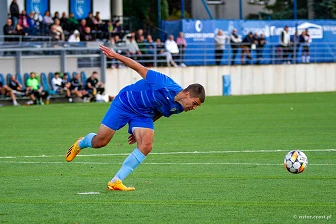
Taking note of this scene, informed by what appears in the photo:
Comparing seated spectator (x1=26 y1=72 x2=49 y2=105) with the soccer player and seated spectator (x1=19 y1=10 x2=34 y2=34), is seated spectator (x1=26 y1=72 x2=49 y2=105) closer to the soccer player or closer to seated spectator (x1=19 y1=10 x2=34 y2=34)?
seated spectator (x1=19 y1=10 x2=34 y2=34)

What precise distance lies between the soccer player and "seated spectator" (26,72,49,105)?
24.3 meters

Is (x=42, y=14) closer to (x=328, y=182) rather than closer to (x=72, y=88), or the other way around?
(x=72, y=88)

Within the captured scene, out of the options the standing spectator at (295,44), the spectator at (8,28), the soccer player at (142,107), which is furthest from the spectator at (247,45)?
the soccer player at (142,107)

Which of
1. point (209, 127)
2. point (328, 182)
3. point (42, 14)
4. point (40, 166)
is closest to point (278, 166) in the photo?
point (328, 182)

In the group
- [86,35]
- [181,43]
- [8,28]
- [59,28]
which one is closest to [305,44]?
[181,43]

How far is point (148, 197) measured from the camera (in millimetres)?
10211

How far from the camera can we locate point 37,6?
41094 millimetres

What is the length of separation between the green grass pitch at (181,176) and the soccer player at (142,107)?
47 cm

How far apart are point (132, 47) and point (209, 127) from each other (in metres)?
17.5

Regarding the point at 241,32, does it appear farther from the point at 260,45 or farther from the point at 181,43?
the point at 181,43

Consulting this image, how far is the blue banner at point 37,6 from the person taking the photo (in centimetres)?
4081

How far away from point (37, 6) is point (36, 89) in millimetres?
7116

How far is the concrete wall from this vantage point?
40.5 meters

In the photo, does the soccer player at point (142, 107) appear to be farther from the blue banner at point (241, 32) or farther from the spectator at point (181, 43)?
the blue banner at point (241, 32)
